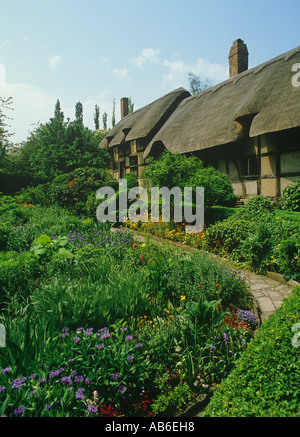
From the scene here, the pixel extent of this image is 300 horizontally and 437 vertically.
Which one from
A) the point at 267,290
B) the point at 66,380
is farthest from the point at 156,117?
the point at 66,380

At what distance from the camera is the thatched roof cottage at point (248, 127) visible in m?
9.41

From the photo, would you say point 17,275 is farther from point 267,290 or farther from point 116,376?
point 267,290

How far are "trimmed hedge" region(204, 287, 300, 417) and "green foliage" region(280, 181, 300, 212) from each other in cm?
708

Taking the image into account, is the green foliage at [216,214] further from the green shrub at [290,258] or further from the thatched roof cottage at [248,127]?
the green shrub at [290,258]

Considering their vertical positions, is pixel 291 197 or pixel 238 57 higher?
pixel 238 57

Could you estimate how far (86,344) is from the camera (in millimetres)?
2475

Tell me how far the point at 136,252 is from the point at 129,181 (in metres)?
8.10

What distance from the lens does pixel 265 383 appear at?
2.05 meters

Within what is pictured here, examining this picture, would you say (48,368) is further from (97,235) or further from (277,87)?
(277,87)

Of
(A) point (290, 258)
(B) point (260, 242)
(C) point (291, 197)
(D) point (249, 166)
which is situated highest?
(D) point (249, 166)

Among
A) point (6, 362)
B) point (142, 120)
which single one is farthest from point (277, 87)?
point (6, 362)

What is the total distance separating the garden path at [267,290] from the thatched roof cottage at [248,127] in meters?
5.31

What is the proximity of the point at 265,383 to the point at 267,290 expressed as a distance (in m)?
3.00

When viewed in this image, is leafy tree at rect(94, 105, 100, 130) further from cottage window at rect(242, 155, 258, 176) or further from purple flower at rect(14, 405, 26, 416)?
purple flower at rect(14, 405, 26, 416)
